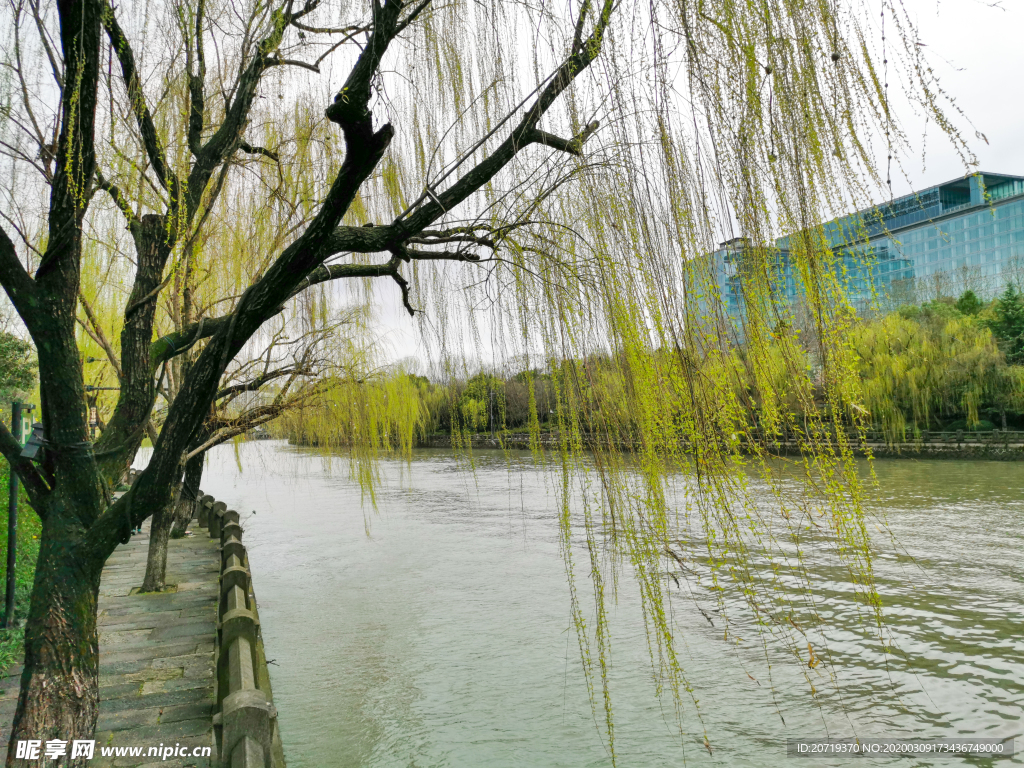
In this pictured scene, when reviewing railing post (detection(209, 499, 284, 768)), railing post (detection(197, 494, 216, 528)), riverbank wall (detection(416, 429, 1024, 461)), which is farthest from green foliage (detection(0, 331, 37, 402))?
riverbank wall (detection(416, 429, 1024, 461))

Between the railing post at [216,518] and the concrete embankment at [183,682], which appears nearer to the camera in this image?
the concrete embankment at [183,682]

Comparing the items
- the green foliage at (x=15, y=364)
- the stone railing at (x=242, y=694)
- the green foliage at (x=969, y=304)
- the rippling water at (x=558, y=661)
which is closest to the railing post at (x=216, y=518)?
the rippling water at (x=558, y=661)

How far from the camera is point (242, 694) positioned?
3.12 meters

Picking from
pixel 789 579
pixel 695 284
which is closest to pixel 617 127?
pixel 695 284

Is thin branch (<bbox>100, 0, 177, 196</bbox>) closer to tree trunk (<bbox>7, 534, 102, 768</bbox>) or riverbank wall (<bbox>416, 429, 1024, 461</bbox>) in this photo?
tree trunk (<bbox>7, 534, 102, 768</bbox>)

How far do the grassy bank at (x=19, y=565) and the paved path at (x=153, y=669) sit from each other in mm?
269

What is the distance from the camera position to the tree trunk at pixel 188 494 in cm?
971

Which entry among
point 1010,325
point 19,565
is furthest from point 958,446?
point 19,565

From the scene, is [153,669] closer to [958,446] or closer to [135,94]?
[135,94]

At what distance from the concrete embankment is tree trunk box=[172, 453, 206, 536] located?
286 centimetres

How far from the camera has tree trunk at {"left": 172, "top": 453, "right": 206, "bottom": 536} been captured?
9.71 metres

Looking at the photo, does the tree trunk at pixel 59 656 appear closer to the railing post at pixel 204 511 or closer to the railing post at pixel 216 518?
the railing post at pixel 216 518

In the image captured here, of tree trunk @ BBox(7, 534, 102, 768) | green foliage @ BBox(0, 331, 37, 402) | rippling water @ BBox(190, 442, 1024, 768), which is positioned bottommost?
rippling water @ BBox(190, 442, 1024, 768)

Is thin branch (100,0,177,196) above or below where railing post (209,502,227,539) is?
above
